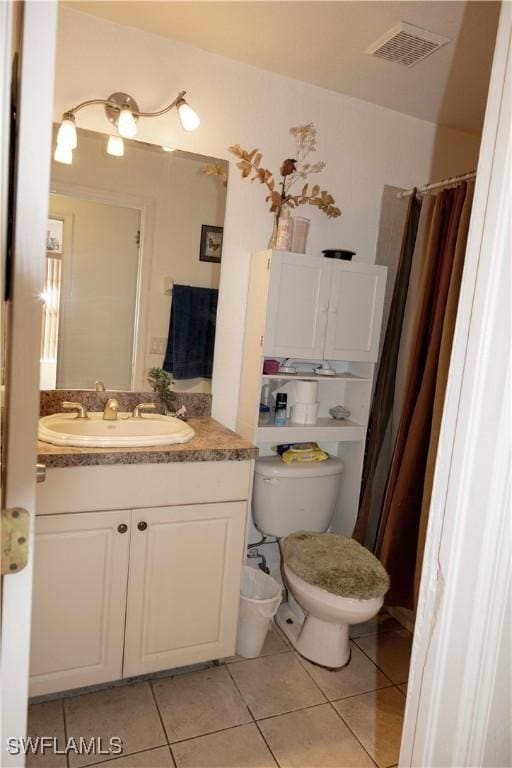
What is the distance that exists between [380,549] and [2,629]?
186 centimetres

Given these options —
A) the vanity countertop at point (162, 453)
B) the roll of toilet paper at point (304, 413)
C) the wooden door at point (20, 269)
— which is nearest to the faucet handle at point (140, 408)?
the vanity countertop at point (162, 453)

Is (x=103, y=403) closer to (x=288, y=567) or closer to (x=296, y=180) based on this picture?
(x=288, y=567)

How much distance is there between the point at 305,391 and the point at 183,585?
0.95 meters

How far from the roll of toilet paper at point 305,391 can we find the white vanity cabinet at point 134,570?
561 mm

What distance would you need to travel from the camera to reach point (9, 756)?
0.62 metres

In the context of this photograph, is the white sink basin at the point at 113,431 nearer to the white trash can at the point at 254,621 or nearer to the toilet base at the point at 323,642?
the white trash can at the point at 254,621

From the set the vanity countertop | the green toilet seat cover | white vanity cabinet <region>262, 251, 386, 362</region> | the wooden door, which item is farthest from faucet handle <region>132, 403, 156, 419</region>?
the wooden door

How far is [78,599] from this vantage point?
1.60m

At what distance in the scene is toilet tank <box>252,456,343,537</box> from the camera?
2127 mm

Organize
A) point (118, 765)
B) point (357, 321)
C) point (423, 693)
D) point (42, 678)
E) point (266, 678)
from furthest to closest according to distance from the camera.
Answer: point (357, 321) → point (266, 678) → point (42, 678) → point (118, 765) → point (423, 693)

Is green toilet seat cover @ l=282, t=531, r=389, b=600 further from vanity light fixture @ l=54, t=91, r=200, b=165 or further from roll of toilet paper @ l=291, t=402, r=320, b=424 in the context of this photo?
vanity light fixture @ l=54, t=91, r=200, b=165

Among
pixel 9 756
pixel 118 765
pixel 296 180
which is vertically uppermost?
pixel 296 180

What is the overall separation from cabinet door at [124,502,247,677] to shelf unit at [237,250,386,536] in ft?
1.64

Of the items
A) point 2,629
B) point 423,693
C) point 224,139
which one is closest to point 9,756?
point 2,629
